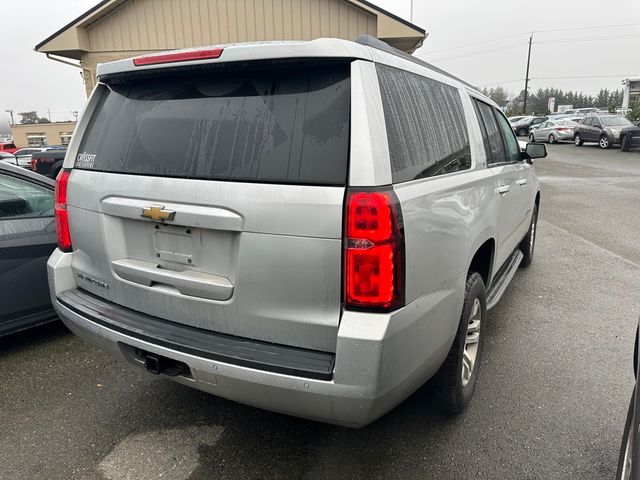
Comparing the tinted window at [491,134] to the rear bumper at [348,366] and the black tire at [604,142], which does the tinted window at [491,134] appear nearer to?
the rear bumper at [348,366]

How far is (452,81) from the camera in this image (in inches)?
115

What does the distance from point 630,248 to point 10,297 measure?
7.22m

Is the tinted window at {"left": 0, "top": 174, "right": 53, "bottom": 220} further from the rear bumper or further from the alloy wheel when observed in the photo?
the alloy wheel

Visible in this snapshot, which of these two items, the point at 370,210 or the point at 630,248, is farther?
the point at 630,248

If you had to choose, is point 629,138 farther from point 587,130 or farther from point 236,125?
point 236,125

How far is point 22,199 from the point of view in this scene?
12.0 feet

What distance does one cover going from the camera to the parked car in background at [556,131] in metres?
27.6

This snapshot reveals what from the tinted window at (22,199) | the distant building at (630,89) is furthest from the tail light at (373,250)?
the distant building at (630,89)

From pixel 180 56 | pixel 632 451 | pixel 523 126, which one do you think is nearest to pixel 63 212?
pixel 180 56

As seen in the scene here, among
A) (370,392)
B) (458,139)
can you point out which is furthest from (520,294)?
(370,392)

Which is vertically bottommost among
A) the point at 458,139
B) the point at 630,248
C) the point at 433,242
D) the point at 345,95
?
the point at 630,248

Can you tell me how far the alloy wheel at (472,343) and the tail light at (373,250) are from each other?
116 cm

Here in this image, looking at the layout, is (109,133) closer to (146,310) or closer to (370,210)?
(146,310)

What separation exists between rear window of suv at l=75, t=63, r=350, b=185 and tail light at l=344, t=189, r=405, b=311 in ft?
0.53
